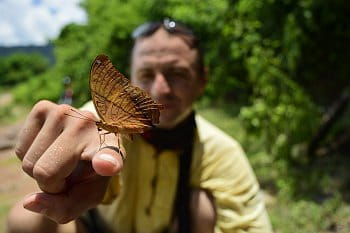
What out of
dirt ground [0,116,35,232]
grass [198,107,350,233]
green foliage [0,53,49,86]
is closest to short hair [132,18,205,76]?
grass [198,107,350,233]

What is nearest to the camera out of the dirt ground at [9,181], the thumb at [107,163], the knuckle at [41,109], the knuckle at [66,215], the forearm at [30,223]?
the thumb at [107,163]

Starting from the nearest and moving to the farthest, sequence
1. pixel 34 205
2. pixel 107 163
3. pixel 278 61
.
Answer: pixel 107 163, pixel 34 205, pixel 278 61

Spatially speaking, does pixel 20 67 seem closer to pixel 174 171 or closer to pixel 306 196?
pixel 306 196

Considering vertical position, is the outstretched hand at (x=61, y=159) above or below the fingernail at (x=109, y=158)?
below

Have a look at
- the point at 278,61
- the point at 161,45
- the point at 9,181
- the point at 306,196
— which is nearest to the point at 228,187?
the point at 161,45

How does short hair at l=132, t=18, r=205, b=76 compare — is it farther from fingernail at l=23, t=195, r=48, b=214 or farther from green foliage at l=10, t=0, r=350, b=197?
green foliage at l=10, t=0, r=350, b=197

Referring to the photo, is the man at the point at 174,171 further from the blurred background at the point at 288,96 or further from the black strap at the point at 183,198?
the blurred background at the point at 288,96

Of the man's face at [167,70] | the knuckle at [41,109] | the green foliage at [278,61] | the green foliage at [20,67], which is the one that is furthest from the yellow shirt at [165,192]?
the green foliage at [20,67]
